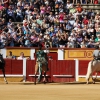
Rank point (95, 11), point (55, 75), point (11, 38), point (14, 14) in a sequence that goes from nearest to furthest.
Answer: point (55, 75), point (11, 38), point (14, 14), point (95, 11)

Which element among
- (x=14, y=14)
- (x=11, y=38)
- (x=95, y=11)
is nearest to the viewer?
(x=11, y=38)

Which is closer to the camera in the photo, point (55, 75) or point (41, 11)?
point (55, 75)

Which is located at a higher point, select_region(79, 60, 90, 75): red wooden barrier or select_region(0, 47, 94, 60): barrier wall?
select_region(0, 47, 94, 60): barrier wall

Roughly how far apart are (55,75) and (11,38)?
8.67 feet

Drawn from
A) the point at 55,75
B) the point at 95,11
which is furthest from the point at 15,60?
the point at 95,11

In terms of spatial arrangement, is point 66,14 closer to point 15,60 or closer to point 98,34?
point 98,34

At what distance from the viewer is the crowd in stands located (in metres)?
19.1

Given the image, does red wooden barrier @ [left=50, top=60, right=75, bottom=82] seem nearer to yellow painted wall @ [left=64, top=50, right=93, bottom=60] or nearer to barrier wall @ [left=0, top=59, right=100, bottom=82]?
barrier wall @ [left=0, top=59, right=100, bottom=82]

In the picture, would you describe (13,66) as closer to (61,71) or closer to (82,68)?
(61,71)

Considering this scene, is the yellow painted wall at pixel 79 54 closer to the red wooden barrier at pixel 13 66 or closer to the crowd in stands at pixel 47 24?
the crowd in stands at pixel 47 24

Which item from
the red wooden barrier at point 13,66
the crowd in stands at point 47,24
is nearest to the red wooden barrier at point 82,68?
the crowd in stands at point 47,24

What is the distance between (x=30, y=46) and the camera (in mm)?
19172

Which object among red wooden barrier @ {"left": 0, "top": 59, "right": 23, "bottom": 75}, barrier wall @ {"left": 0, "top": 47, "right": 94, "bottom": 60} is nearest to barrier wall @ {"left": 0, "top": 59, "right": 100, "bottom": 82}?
red wooden barrier @ {"left": 0, "top": 59, "right": 23, "bottom": 75}

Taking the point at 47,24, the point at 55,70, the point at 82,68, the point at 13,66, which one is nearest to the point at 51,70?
the point at 55,70
